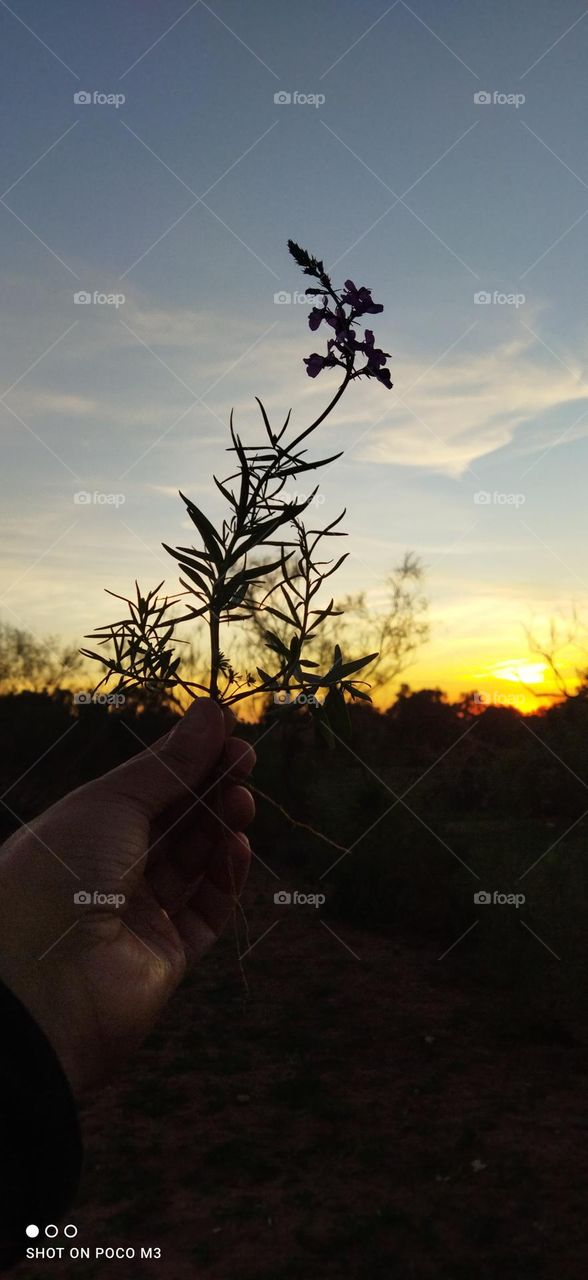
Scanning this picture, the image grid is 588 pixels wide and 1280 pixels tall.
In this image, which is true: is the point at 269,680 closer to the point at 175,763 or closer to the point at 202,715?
the point at 202,715

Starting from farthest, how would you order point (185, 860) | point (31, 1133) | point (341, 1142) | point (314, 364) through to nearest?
point (341, 1142)
point (185, 860)
point (314, 364)
point (31, 1133)

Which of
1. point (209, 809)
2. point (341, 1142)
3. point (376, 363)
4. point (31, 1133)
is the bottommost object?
point (341, 1142)

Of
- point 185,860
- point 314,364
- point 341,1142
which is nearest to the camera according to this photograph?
point 314,364

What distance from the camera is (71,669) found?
10.1 meters

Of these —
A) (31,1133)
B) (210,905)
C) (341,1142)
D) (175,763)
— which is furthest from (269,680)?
(341,1142)

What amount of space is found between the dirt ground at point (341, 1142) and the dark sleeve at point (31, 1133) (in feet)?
8.33

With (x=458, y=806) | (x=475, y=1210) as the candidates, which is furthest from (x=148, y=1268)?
(x=458, y=806)

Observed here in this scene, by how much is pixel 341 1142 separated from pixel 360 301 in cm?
410

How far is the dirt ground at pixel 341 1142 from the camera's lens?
11.8 ft

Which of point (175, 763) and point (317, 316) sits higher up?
point (317, 316)

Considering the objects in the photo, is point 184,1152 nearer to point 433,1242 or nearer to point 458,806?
point 433,1242

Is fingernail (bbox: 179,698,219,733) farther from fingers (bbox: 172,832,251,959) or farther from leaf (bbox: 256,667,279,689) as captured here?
fingers (bbox: 172,832,251,959)

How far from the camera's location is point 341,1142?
4516 millimetres

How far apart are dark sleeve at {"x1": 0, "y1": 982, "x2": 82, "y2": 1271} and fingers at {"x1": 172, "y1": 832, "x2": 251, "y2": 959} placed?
2.40 ft
